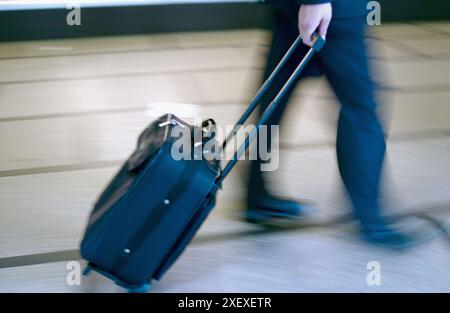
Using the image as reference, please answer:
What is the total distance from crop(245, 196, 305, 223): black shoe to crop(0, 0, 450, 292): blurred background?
49 millimetres

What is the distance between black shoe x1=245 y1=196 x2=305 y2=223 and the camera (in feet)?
6.74

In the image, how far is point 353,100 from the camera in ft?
5.78

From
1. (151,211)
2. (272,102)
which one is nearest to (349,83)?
(272,102)

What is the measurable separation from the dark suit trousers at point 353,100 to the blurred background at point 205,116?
10 centimetres

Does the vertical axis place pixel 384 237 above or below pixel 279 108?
below

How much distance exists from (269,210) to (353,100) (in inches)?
21.3

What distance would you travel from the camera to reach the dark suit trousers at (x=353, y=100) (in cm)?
171

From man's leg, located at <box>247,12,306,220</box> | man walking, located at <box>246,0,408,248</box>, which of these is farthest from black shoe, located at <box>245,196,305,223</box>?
man walking, located at <box>246,0,408,248</box>

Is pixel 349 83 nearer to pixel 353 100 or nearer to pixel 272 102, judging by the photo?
pixel 353 100

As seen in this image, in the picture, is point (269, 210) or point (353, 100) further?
point (269, 210)

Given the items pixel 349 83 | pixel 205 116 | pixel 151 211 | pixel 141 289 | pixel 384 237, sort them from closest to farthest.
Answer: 1. pixel 151 211
2. pixel 141 289
3. pixel 349 83
4. pixel 384 237
5. pixel 205 116

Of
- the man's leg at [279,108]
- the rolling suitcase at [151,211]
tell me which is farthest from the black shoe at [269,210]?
the rolling suitcase at [151,211]

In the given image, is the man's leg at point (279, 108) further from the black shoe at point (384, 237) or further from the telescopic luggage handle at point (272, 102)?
the black shoe at point (384, 237)

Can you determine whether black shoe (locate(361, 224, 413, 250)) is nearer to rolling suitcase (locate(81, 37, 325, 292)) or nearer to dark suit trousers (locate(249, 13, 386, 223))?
dark suit trousers (locate(249, 13, 386, 223))
